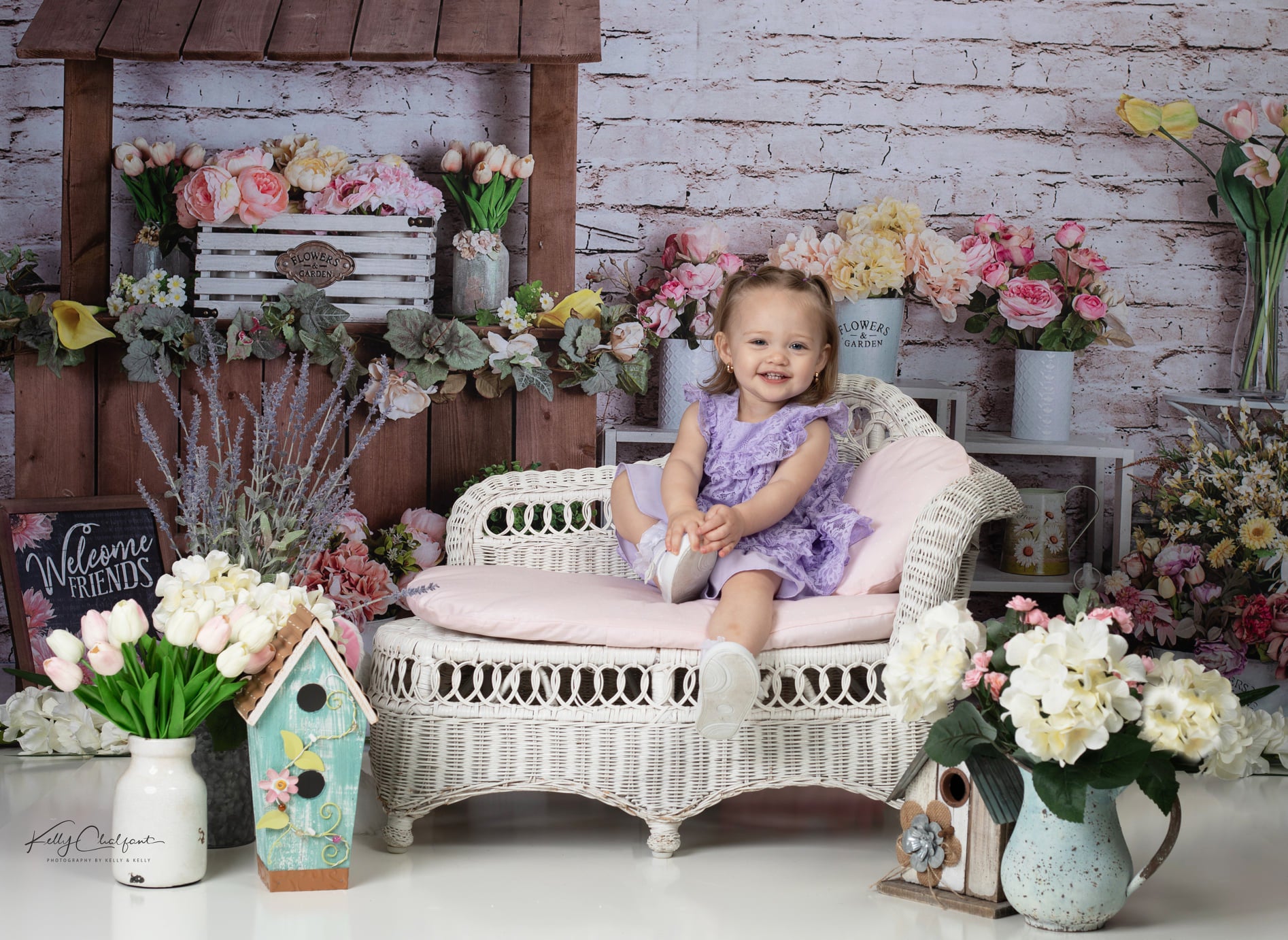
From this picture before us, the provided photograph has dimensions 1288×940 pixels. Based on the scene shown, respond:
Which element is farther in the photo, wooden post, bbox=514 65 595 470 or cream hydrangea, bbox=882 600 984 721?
wooden post, bbox=514 65 595 470

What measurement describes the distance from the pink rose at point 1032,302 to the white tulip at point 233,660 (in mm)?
2033

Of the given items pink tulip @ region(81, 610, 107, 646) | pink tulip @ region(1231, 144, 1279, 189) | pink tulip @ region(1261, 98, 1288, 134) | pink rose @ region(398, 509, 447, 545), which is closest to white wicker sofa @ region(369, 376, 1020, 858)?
pink tulip @ region(81, 610, 107, 646)

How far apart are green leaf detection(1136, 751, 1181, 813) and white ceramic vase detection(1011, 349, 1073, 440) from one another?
157 cm

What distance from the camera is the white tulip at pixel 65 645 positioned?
6.21 feet

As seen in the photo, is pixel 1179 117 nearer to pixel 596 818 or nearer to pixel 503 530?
pixel 503 530

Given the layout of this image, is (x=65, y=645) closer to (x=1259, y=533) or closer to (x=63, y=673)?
(x=63, y=673)

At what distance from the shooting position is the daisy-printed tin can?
317cm

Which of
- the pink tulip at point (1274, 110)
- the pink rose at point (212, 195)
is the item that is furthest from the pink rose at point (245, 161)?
the pink tulip at point (1274, 110)

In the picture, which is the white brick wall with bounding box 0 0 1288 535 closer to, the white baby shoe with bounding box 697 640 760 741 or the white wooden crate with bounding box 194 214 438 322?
the white wooden crate with bounding box 194 214 438 322

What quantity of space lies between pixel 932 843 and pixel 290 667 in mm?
985


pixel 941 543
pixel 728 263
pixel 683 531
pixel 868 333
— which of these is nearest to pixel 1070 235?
pixel 868 333

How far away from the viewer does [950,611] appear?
1.81 m

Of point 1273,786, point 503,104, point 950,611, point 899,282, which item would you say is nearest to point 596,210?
point 503,104
